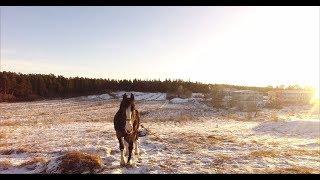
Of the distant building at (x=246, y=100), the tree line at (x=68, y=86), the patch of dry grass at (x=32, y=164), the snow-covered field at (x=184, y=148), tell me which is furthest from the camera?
the tree line at (x=68, y=86)

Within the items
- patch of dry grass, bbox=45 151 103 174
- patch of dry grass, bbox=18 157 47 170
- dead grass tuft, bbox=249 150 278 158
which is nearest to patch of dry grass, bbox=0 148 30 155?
patch of dry grass, bbox=18 157 47 170

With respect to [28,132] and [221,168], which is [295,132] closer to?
[221,168]

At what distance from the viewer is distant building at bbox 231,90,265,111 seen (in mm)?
31219

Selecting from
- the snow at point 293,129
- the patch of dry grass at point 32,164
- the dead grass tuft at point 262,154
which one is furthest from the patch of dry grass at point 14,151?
the snow at point 293,129

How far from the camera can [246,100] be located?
3272cm

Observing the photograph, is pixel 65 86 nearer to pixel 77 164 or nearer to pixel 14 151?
pixel 14 151

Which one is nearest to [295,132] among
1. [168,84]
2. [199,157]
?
[199,157]

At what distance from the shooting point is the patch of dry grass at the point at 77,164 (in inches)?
330

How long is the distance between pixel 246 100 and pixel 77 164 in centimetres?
2611

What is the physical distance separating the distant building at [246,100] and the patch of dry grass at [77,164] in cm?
2309

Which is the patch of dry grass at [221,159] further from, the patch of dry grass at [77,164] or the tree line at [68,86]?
the tree line at [68,86]

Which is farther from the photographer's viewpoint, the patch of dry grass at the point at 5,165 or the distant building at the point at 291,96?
the distant building at the point at 291,96

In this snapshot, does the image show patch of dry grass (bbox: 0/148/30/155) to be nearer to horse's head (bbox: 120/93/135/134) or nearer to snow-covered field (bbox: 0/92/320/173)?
snow-covered field (bbox: 0/92/320/173)

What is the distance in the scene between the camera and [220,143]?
554 inches
